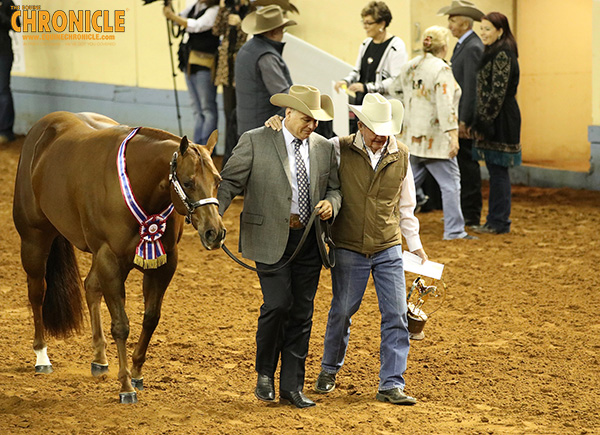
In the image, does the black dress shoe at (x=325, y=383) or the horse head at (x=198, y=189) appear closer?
the horse head at (x=198, y=189)

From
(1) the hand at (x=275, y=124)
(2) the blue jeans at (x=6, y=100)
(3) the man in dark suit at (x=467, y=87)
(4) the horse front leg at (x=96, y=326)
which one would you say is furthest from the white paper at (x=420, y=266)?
(2) the blue jeans at (x=6, y=100)

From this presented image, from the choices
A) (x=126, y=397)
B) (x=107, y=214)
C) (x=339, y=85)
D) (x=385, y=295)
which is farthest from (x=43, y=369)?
(x=339, y=85)

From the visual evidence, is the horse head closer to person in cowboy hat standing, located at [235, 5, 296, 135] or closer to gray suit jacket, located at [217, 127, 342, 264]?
gray suit jacket, located at [217, 127, 342, 264]

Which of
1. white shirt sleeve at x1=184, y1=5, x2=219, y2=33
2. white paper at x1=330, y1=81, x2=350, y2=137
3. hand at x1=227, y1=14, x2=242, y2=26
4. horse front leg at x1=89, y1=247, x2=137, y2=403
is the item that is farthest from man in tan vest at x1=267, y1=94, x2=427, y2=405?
white shirt sleeve at x1=184, y1=5, x2=219, y2=33

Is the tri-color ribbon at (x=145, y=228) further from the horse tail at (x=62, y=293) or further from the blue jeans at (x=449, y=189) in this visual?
the blue jeans at (x=449, y=189)

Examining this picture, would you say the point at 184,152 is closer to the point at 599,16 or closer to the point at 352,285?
the point at 352,285

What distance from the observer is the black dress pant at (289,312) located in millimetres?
4918

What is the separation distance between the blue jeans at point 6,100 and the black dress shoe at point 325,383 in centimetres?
1119

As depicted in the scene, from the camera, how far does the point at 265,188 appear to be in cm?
488

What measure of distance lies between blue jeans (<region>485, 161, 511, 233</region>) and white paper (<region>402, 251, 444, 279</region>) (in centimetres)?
447

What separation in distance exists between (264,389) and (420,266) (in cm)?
115

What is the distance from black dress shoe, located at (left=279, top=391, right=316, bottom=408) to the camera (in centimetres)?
500

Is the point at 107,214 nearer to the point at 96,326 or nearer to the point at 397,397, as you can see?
the point at 96,326

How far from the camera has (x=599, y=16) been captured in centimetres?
1134
